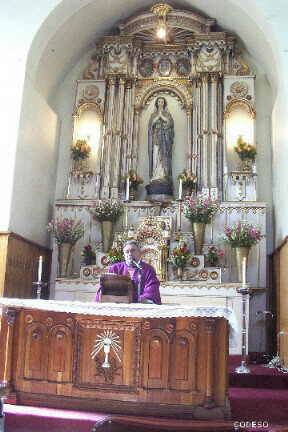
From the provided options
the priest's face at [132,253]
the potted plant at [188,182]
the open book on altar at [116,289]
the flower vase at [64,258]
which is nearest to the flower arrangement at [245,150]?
the potted plant at [188,182]

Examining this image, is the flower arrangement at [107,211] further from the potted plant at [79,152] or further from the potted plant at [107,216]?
the potted plant at [79,152]

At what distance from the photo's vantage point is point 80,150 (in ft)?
40.8

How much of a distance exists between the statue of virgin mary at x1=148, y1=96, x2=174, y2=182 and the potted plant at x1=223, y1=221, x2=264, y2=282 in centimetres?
→ 236

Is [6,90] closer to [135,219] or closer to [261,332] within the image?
[135,219]

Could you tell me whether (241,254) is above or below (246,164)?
below

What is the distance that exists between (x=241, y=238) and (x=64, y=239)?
372 centimetres

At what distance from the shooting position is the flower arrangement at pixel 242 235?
10.3m

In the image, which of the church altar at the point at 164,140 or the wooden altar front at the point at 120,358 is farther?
the church altar at the point at 164,140

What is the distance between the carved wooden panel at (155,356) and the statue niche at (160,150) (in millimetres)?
6357

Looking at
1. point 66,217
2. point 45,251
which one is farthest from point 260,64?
point 45,251

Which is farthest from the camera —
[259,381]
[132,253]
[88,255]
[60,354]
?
[88,255]

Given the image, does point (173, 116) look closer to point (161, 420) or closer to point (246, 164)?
point (246, 164)

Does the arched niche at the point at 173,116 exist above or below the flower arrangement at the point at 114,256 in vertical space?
above

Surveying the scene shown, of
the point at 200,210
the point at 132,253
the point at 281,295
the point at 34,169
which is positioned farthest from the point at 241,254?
the point at 34,169
